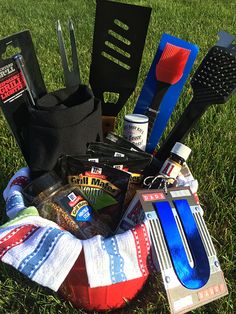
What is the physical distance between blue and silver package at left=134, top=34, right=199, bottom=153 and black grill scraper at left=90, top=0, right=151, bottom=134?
1.7 inches

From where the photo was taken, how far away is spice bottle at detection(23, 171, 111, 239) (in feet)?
3.03

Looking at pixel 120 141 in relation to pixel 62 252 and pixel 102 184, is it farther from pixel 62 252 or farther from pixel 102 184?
pixel 62 252

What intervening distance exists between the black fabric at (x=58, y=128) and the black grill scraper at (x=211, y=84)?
8.0 inches

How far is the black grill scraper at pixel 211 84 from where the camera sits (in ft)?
3.24

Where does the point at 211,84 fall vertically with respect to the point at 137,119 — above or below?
above

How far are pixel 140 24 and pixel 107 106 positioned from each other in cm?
23

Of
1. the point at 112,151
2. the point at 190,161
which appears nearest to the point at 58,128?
the point at 112,151

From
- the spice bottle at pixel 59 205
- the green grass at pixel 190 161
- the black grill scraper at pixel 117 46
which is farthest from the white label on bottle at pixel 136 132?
the green grass at pixel 190 161

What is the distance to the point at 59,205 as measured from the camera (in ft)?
3.05

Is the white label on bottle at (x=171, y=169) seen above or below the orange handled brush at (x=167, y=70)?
below

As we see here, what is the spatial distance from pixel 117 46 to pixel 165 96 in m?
0.18

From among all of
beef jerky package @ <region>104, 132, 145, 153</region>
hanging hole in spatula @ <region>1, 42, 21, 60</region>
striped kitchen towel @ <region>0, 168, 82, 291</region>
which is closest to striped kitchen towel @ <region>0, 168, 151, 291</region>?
striped kitchen towel @ <region>0, 168, 82, 291</region>

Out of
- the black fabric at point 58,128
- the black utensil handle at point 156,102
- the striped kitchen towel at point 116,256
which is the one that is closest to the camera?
the striped kitchen towel at point 116,256

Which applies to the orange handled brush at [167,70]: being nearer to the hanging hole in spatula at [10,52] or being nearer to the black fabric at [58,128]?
the black fabric at [58,128]
